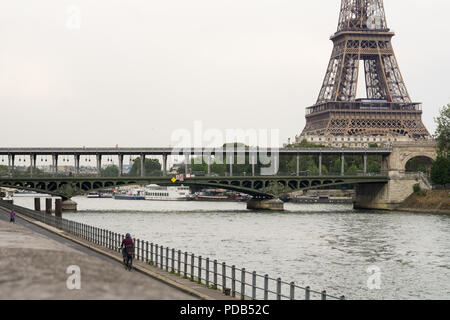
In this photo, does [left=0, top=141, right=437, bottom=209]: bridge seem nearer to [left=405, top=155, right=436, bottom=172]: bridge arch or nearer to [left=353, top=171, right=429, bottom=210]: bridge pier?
[left=353, top=171, right=429, bottom=210]: bridge pier

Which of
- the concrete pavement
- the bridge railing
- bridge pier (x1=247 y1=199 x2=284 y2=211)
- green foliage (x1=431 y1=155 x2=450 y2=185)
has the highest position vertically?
green foliage (x1=431 y1=155 x2=450 y2=185)

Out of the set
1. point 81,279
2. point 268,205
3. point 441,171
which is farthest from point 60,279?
point 268,205

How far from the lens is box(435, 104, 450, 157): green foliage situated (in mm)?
131625

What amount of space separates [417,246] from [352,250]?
7.16 metres

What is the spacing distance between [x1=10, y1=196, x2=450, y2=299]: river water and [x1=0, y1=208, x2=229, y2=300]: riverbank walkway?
13197 millimetres

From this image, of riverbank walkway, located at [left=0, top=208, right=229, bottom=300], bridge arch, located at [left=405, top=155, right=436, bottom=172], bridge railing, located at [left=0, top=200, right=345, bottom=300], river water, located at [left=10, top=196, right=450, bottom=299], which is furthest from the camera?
bridge arch, located at [left=405, top=155, right=436, bottom=172]

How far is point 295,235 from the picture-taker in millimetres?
76812

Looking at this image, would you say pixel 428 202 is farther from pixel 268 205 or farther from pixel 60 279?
pixel 60 279

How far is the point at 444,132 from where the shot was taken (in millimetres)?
131875

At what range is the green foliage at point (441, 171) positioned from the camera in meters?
124

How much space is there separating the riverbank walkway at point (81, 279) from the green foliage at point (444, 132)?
10314 centimetres

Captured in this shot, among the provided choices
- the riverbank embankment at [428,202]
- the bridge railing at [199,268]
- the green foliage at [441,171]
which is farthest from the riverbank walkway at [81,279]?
the green foliage at [441,171]

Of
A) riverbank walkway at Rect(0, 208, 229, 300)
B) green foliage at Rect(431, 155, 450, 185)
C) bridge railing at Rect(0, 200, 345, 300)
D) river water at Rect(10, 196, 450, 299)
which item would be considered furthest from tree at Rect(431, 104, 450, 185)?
riverbank walkway at Rect(0, 208, 229, 300)
